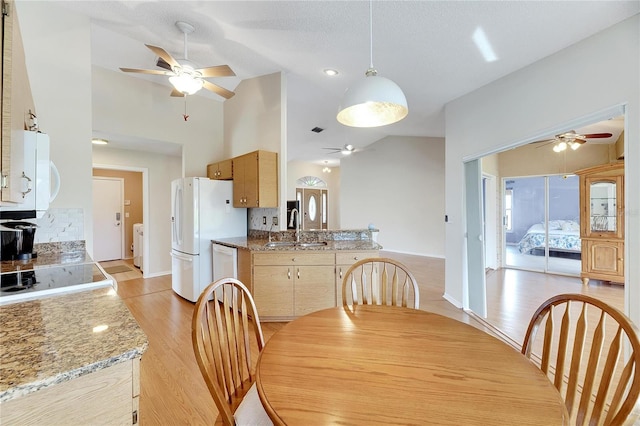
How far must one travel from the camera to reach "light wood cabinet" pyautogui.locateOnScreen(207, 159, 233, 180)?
3996mm

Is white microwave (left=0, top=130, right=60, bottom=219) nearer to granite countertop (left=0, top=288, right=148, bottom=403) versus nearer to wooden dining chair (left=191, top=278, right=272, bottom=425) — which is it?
granite countertop (left=0, top=288, right=148, bottom=403)

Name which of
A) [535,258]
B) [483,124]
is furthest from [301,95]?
[535,258]

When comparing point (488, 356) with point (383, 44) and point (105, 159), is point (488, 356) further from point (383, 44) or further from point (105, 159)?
point (105, 159)

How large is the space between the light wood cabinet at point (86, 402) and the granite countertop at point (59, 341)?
4cm

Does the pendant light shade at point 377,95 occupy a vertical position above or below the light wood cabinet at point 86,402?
above

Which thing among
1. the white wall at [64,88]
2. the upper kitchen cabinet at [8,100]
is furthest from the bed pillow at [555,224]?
the white wall at [64,88]

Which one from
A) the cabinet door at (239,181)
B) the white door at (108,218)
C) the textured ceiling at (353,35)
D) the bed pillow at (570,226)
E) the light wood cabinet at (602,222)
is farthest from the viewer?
the white door at (108,218)

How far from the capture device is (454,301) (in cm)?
358

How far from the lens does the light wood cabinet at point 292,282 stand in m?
2.93

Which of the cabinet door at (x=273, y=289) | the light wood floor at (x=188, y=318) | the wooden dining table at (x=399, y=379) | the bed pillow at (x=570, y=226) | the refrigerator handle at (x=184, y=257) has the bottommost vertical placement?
the light wood floor at (x=188, y=318)

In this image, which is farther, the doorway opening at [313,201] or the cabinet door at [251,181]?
the doorway opening at [313,201]

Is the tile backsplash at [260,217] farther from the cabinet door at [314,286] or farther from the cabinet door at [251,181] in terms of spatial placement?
the cabinet door at [314,286]

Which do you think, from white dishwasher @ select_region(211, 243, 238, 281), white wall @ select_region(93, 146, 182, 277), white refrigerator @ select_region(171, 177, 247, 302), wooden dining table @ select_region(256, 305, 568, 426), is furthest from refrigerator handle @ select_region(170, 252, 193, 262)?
wooden dining table @ select_region(256, 305, 568, 426)

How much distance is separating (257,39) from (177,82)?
0.91m
